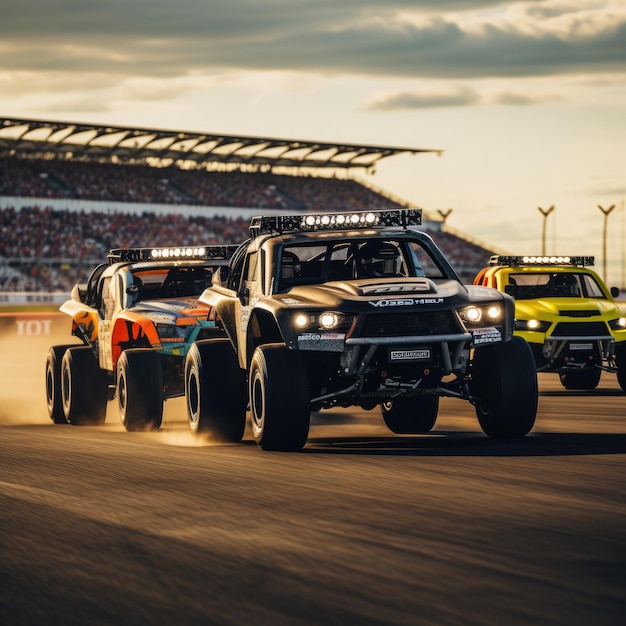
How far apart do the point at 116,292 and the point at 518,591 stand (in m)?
11.2

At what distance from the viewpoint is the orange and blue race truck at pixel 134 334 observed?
14125 mm

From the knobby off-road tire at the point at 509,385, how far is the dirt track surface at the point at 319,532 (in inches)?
11.2

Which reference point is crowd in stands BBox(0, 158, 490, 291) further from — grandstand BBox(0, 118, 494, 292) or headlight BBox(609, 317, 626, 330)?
headlight BBox(609, 317, 626, 330)

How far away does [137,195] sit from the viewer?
2783 inches

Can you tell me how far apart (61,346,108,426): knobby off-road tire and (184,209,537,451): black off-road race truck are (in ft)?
11.1

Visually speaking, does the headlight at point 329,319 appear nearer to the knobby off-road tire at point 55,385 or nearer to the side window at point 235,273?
the side window at point 235,273

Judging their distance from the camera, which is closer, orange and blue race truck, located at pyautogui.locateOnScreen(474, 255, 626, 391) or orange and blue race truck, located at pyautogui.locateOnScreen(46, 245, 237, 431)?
orange and blue race truck, located at pyautogui.locateOnScreen(46, 245, 237, 431)

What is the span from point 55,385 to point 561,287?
8.00m

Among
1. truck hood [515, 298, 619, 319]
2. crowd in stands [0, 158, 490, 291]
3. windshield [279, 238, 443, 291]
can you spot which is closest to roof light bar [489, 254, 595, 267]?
truck hood [515, 298, 619, 319]

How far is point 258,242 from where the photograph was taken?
1247cm

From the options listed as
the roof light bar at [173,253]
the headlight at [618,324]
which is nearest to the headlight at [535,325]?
the headlight at [618,324]

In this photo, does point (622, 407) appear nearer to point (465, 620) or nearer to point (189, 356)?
point (189, 356)

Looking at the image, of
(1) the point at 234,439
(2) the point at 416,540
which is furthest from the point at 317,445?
(2) the point at 416,540

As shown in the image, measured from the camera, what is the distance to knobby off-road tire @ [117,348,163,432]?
14.0 meters
